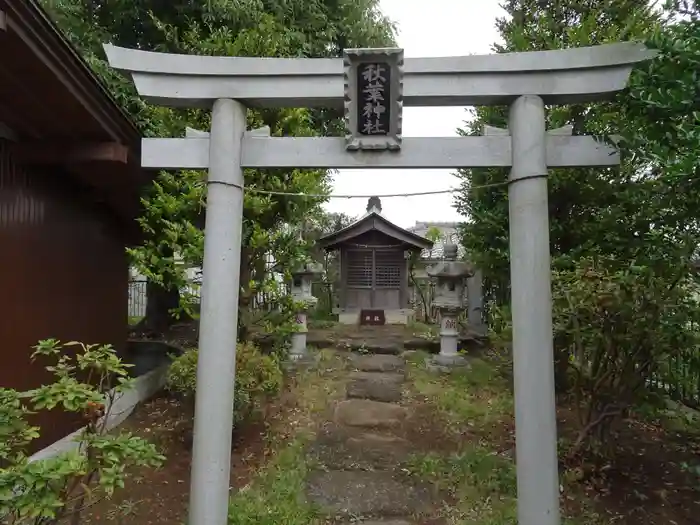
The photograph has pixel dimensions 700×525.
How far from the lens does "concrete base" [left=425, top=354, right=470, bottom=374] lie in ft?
29.6

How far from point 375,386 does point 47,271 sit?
5.03 meters

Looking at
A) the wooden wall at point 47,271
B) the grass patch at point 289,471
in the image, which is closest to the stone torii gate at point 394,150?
the grass patch at point 289,471

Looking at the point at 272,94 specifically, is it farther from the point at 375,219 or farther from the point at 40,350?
the point at 375,219

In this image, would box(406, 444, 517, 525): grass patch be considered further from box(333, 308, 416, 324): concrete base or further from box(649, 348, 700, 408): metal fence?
box(333, 308, 416, 324): concrete base

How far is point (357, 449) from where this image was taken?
5.62m

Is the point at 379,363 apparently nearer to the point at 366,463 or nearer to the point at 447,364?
the point at 447,364

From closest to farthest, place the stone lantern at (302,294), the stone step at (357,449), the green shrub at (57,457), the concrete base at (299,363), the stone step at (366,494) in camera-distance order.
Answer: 1. the green shrub at (57,457)
2. the stone step at (366,494)
3. the stone step at (357,449)
4. the concrete base at (299,363)
5. the stone lantern at (302,294)

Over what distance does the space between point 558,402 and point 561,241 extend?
2457mm

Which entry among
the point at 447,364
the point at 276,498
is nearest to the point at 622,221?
the point at 447,364

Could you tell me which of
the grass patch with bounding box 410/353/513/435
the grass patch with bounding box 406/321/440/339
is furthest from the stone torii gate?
the grass patch with bounding box 406/321/440/339

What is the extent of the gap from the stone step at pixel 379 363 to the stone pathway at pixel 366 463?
930 mm

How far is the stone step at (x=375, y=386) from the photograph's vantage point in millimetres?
7445

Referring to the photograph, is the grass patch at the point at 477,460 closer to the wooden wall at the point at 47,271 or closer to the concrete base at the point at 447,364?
the concrete base at the point at 447,364

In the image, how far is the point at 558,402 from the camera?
721cm
